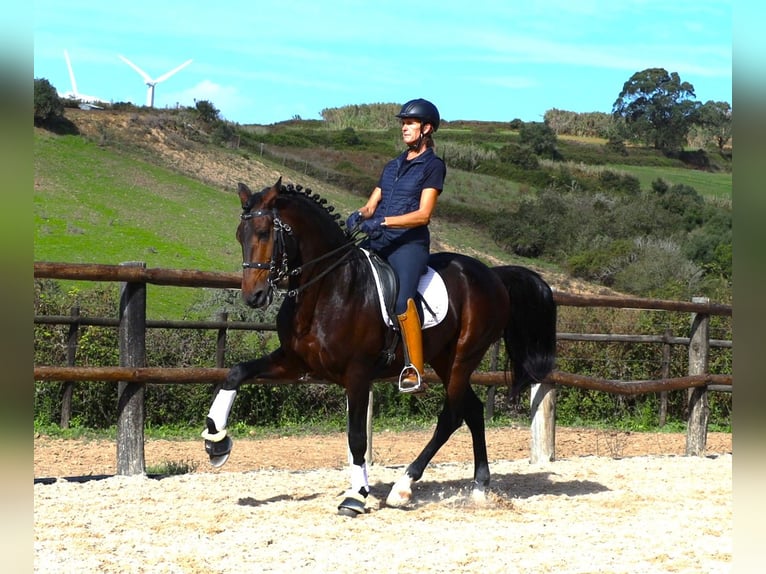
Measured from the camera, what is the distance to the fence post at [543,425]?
7.87m

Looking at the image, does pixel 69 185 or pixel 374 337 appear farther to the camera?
pixel 69 185

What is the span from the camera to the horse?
5.22 meters

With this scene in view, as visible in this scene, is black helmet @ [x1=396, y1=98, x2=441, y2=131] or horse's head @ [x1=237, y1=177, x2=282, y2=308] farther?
black helmet @ [x1=396, y1=98, x2=441, y2=131]

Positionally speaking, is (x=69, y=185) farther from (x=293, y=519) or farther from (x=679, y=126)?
(x=679, y=126)

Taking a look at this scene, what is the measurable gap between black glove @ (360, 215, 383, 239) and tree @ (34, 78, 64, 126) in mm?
33880

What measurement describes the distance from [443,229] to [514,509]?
100 feet

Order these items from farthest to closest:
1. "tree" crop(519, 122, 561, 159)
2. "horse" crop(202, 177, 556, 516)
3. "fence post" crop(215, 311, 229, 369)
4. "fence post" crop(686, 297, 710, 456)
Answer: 1. "tree" crop(519, 122, 561, 159)
2. "fence post" crop(215, 311, 229, 369)
3. "fence post" crop(686, 297, 710, 456)
4. "horse" crop(202, 177, 556, 516)

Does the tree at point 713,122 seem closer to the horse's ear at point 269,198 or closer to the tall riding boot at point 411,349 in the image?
the tall riding boot at point 411,349

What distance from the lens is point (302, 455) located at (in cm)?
934

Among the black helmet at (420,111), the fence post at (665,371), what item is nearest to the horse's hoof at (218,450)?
the black helmet at (420,111)

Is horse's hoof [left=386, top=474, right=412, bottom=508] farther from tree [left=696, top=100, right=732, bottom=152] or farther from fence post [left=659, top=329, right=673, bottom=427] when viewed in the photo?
tree [left=696, top=100, right=732, bottom=152]

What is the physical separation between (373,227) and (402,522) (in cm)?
179

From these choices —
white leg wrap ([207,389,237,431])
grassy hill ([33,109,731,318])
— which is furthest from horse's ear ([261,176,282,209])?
grassy hill ([33,109,731,318])
